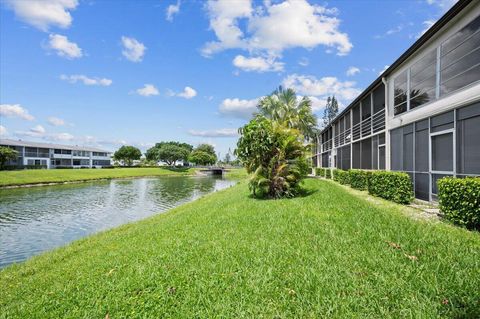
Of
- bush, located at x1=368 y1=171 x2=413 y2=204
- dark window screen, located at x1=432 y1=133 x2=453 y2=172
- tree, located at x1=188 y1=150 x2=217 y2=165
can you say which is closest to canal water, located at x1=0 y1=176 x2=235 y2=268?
bush, located at x1=368 y1=171 x2=413 y2=204

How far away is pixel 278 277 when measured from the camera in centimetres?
377

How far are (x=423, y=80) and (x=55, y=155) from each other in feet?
255

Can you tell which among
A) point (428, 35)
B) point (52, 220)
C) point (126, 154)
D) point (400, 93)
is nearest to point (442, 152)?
point (428, 35)

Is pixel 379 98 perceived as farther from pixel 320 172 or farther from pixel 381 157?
pixel 320 172

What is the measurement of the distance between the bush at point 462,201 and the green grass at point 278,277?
39 cm

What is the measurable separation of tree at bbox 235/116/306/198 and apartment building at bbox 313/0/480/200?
419 centimetres

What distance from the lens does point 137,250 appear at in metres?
6.09

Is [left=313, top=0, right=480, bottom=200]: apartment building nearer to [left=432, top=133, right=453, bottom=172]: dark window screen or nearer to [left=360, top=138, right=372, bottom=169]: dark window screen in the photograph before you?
[left=432, top=133, right=453, bottom=172]: dark window screen

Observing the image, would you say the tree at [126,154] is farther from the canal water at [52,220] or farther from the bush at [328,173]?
the bush at [328,173]

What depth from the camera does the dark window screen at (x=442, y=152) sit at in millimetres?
8297

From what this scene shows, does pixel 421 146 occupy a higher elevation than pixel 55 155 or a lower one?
lower

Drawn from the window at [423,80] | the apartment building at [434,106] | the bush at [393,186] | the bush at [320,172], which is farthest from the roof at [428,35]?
the bush at [320,172]

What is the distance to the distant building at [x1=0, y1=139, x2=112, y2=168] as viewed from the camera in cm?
5850

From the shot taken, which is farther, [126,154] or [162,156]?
[126,154]
